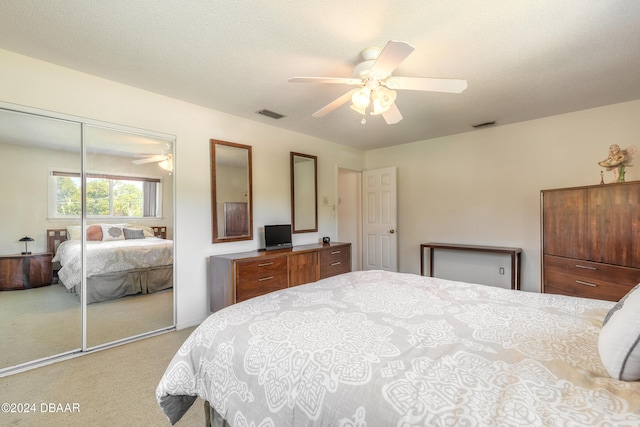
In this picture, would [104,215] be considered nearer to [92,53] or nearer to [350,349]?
[92,53]

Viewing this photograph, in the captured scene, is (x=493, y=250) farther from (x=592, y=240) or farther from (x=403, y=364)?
(x=403, y=364)

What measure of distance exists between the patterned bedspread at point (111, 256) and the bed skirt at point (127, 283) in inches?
1.9

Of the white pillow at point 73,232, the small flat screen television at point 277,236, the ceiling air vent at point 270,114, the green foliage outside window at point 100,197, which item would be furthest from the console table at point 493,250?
the white pillow at point 73,232

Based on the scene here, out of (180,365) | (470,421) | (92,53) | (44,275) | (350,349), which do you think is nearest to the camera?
(470,421)

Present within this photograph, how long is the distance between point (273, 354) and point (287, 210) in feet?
10.1

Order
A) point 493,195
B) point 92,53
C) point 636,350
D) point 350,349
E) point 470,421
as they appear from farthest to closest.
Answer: point 493,195, point 92,53, point 350,349, point 636,350, point 470,421

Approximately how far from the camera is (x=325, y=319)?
1350 mm

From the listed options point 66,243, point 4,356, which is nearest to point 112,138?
point 66,243

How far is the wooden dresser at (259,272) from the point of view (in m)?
2.91

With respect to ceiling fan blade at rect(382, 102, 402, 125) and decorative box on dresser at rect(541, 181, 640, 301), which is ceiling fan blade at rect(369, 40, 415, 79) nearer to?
ceiling fan blade at rect(382, 102, 402, 125)

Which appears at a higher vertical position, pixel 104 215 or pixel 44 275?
pixel 104 215

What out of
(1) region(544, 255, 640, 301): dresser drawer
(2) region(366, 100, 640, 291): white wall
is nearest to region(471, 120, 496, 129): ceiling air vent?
(2) region(366, 100, 640, 291): white wall

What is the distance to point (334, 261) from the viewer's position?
4078 mm

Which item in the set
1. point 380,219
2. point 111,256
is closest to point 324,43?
point 111,256
